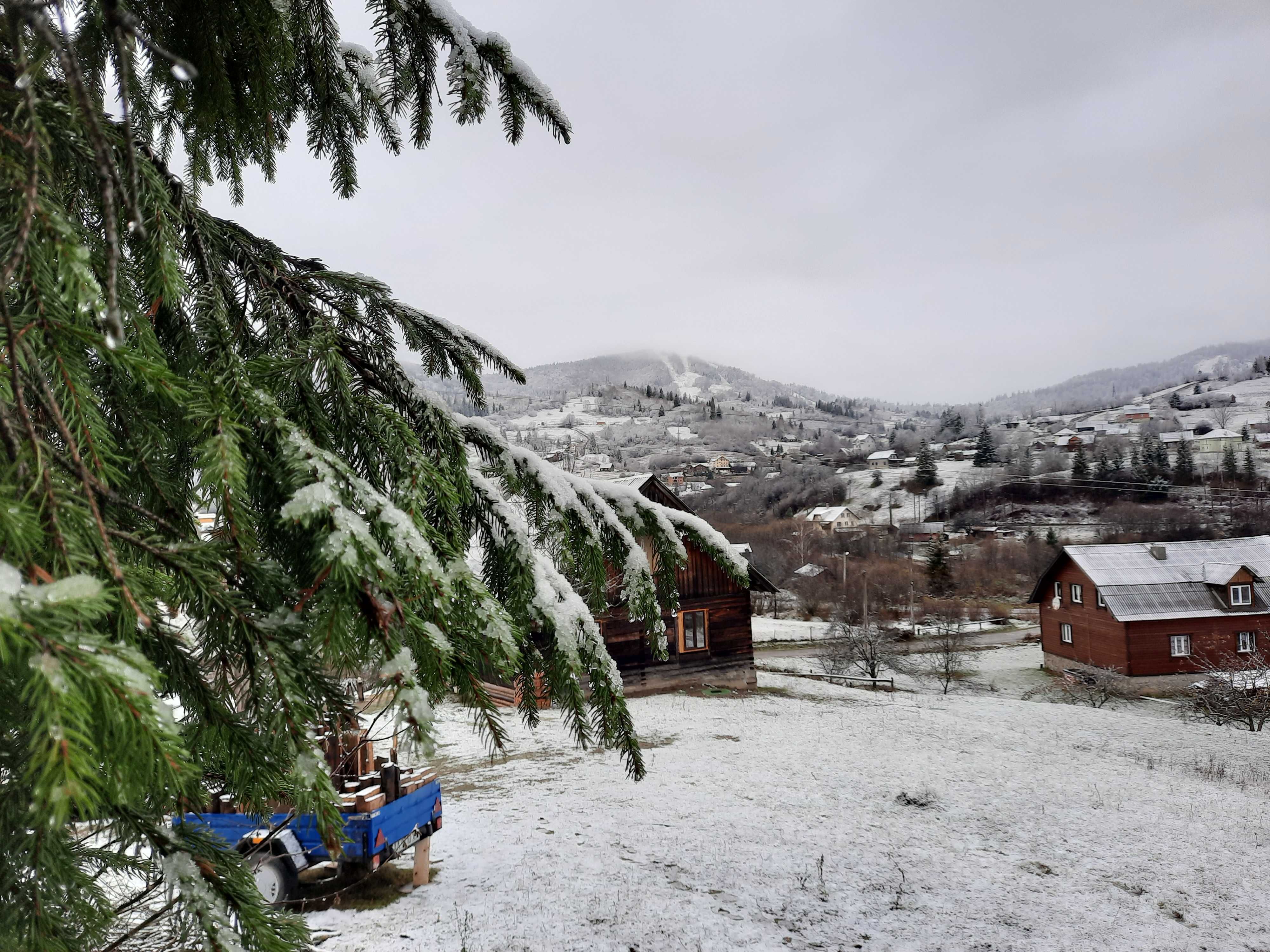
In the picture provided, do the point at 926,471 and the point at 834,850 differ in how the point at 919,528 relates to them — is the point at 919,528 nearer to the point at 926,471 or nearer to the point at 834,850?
the point at 926,471

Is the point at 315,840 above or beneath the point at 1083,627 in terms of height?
above

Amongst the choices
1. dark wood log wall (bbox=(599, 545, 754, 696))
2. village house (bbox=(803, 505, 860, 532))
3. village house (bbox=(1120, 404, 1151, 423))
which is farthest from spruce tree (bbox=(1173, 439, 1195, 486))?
dark wood log wall (bbox=(599, 545, 754, 696))

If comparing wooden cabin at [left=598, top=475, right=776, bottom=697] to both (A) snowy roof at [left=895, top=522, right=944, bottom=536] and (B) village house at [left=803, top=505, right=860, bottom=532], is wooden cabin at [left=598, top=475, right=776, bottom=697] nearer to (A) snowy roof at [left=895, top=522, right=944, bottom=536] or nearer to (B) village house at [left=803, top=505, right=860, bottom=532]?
(B) village house at [left=803, top=505, right=860, bottom=532]

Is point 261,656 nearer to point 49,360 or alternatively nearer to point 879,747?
point 49,360

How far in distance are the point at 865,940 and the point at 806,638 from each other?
106ft

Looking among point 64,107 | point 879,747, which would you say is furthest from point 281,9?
point 879,747

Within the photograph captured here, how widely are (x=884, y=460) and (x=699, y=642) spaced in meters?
102

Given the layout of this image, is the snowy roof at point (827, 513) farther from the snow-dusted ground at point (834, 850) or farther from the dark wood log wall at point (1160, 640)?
the snow-dusted ground at point (834, 850)

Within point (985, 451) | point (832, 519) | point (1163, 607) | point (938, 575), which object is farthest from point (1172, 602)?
point (985, 451)

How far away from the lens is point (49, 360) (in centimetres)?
102

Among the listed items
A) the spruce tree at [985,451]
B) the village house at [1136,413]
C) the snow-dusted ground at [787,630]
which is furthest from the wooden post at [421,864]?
the village house at [1136,413]

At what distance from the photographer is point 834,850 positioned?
7961mm

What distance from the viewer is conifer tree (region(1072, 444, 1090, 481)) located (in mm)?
77938

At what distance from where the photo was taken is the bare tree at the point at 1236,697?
17359 mm
